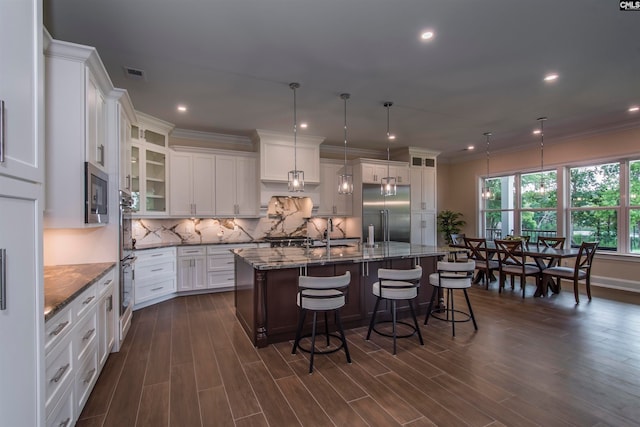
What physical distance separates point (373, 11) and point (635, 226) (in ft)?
20.6

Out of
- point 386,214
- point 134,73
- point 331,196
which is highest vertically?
point 134,73

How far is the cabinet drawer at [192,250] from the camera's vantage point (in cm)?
504

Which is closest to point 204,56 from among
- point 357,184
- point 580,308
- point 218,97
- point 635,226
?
point 218,97

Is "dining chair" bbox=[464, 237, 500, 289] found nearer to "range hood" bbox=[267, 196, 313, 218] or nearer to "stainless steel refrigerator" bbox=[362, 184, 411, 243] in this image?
"stainless steel refrigerator" bbox=[362, 184, 411, 243]

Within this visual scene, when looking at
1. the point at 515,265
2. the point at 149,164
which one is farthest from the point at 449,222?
the point at 149,164

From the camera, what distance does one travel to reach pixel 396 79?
350 centimetres

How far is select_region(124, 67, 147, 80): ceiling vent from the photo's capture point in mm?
3227

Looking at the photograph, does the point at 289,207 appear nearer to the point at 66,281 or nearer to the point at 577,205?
the point at 66,281

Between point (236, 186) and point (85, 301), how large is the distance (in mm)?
3707

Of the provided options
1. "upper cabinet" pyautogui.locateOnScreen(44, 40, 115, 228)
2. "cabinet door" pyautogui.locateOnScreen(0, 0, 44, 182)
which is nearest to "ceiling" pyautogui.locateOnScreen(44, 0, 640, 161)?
"upper cabinet" pyautogui.locateOnScreen(44, 40, 115, 228)

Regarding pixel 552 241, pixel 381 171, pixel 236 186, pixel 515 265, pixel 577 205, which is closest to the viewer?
pixel 515 265

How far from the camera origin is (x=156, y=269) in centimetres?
462

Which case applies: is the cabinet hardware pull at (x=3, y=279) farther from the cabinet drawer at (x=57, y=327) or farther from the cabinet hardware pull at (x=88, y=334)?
the cabinet hardware pull at (x=88, y=334)

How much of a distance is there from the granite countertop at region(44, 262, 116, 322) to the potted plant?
7537 millimetres
